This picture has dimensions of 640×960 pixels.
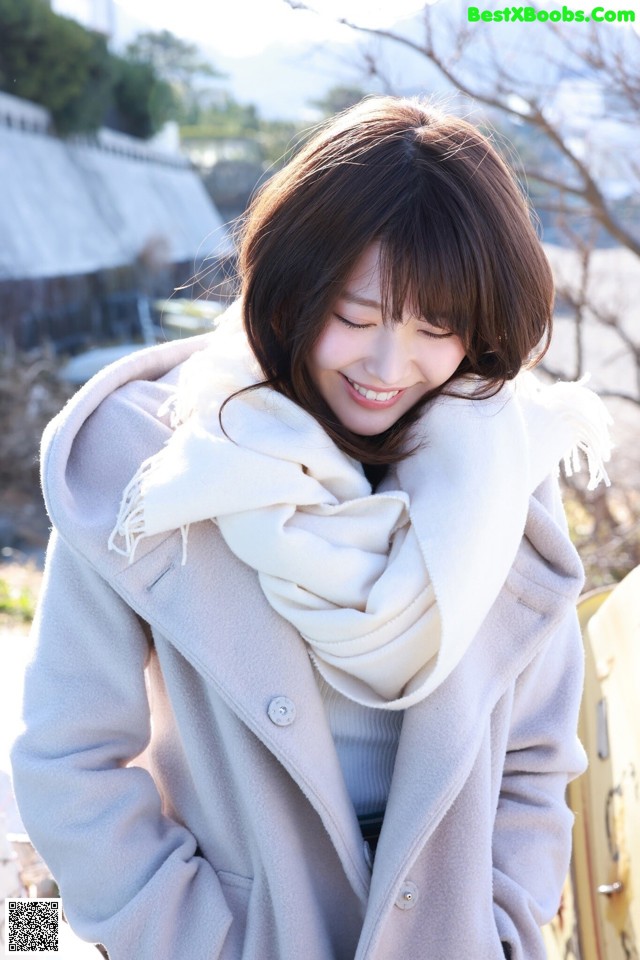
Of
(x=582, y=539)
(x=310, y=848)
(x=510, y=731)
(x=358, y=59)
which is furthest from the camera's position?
(x=582, y=539)

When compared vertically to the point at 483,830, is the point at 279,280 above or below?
above

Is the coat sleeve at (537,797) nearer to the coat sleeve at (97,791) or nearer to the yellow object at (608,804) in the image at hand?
the yellow object at (608,804)

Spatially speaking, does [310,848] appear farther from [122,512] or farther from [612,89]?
[612,89]

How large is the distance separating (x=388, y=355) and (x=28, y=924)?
1248 mm

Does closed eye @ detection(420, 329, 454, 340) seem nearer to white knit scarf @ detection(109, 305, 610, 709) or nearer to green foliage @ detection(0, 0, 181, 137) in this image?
white knit scarf @ detection(109, 305, 610, 709)

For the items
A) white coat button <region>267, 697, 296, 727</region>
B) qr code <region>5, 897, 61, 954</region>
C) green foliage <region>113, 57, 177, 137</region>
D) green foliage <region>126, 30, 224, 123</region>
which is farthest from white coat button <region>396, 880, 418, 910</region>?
green foliage <region>126, 30, 224, 123</region>

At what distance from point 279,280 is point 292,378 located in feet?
0.47

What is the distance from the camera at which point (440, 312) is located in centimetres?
148

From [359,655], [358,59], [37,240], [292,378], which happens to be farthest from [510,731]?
[37,240]

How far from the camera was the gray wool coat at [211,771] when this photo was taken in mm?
1464

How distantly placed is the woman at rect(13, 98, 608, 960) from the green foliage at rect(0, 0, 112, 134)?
760 inches

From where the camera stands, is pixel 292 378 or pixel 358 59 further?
pixel 358 59

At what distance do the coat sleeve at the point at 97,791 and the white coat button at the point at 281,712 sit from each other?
0.63 ft

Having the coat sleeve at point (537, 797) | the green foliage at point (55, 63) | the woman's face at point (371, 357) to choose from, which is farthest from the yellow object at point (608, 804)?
the green foliage at point (55, 63)
